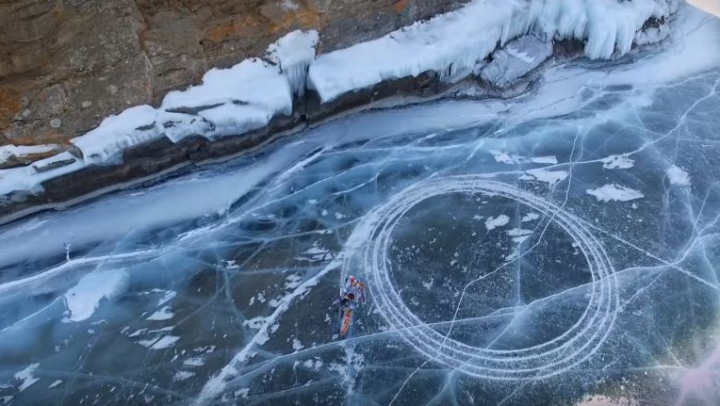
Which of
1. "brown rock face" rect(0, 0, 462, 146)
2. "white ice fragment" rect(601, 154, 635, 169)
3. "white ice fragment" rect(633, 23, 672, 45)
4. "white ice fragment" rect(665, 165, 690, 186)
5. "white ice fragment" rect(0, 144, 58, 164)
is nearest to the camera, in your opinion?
"brown rock face" rect(0, 0, 462, 146)

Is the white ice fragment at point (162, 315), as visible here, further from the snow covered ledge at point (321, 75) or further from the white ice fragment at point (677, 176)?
the white ice fragment at point (677, 176)

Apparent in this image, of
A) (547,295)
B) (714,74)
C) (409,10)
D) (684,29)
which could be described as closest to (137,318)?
(547,295)

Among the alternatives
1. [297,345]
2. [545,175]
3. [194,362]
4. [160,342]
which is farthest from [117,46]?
[545,175]

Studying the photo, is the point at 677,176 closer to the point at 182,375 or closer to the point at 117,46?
the point at 182,375

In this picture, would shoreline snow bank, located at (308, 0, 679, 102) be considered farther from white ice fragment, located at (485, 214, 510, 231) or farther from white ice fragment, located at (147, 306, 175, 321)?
white ice fragment, located at (147, 306, 175, 321)

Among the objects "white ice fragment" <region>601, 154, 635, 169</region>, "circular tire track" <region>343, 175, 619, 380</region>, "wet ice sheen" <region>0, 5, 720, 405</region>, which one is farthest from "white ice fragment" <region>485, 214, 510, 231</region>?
"white ice fragment" <region>601, 154, 635, 169</region>

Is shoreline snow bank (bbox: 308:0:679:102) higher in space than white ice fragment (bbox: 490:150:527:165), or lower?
higher
